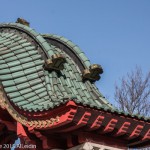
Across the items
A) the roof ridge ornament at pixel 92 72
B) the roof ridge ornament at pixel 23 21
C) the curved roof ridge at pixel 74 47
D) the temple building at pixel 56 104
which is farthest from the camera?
the roof ridge ornament at pixel 23 21

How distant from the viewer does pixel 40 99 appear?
→ 7.07 m

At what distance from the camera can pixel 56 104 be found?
6.17 m

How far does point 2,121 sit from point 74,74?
190 cm

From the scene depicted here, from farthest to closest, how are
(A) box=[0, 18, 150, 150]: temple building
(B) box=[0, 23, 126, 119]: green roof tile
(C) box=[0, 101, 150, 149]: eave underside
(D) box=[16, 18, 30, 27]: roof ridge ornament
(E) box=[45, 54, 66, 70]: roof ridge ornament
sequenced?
1. (D) box=[16, 18, 30, 27]: roof ridge ornament
2. (E) box=[45, 54, 66, 70]: roof ridge ornament
3. (B) box=[0, 23, 126, 119]: green roof tile
4. (A) box=[0, 18, 150, 150]: temple building
5. (C) box=[0, 101, 150, 149]: eave underside

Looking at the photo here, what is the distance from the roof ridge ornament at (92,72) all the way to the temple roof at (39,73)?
0.09 meters

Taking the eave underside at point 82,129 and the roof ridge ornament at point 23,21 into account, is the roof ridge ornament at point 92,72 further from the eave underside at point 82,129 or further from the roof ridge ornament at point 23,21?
the roof ridge ornament at point 23,21

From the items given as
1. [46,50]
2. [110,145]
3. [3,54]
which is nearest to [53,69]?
[46,50]

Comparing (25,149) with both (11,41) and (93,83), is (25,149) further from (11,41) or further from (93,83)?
(11,41)

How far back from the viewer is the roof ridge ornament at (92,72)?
26.6 ft

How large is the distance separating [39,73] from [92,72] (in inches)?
44.8

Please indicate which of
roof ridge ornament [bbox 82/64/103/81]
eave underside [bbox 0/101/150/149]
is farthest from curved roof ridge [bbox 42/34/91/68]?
eave underside [bbox 0/101/150/149]

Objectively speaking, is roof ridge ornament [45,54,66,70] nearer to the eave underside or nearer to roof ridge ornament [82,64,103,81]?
roof ridge ornament [82,64,103,81]

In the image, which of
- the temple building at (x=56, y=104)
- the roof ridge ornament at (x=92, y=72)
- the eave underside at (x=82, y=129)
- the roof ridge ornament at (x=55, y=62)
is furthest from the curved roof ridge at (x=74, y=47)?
the eave underside at (x=82, y=129)

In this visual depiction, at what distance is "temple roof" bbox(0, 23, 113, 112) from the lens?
278 inches
